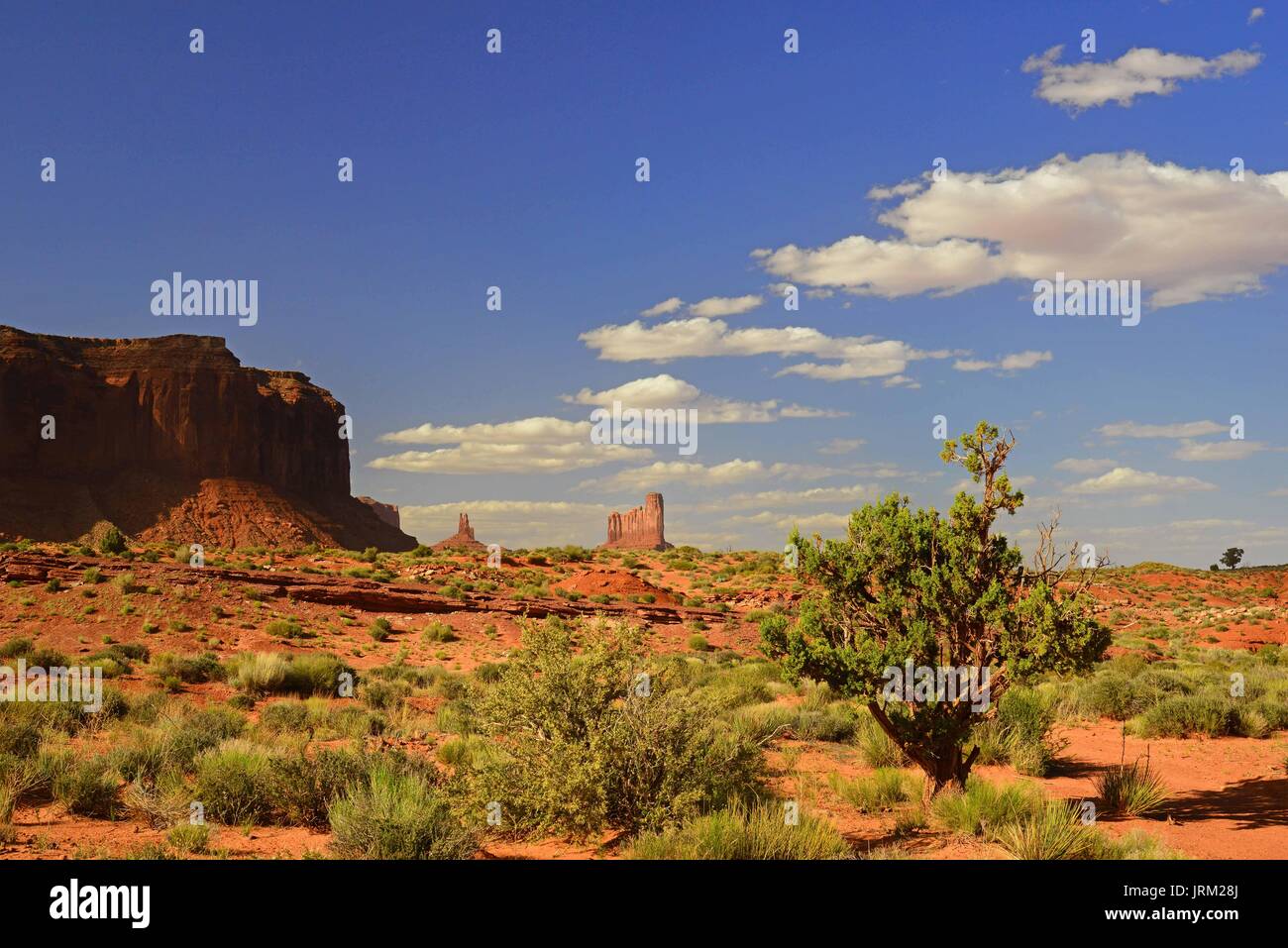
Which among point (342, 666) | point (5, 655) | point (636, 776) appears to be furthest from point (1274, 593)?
point (5, 655)

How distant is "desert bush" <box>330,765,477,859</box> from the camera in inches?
347

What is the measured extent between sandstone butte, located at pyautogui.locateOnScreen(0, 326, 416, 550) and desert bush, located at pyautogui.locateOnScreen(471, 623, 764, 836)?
325ft

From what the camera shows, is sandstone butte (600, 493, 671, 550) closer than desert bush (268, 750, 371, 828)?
No

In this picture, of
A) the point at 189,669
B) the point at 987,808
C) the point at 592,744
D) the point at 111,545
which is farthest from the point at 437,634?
the point at 987,808

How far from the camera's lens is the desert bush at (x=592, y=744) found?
30.6 feet

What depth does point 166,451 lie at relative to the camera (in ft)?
372

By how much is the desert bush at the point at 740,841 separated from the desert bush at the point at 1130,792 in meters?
4.93

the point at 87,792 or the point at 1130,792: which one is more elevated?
the point at 87,792

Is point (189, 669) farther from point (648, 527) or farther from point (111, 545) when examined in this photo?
point (648, 527)

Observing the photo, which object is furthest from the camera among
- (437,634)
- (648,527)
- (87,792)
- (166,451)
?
(648,527)

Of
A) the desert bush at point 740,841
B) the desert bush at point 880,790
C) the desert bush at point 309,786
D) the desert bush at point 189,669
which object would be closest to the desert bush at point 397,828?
the desert bush at point 309,786

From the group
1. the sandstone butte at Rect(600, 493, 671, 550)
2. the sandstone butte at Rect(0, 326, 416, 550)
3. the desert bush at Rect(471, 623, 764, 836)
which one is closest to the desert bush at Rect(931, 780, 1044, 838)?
the desert bush at Rect(471, 623, 764, 836)

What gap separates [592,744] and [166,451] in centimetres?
12154

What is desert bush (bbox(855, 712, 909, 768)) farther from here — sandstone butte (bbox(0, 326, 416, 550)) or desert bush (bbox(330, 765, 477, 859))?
sandstone butte (bbox(0, 326, 416, 550))
